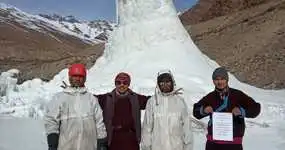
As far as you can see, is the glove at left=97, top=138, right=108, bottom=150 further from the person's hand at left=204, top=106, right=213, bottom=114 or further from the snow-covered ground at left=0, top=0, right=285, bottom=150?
the snow-covered ground at left=0, top=0, right=285, bottom=150

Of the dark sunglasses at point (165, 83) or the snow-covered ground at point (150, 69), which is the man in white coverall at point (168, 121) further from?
the snow-covered ground at point (150, 69)

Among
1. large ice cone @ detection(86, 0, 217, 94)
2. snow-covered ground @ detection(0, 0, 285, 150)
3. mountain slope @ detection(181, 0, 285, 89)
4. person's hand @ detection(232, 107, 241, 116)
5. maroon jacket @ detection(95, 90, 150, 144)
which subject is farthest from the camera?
mountain slope @ detection(181, 0, 285, 89)

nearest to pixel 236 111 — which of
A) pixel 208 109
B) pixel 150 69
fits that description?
pixel 208 109

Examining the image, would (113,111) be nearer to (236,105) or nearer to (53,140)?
(53,140)

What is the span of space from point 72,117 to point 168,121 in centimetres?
76

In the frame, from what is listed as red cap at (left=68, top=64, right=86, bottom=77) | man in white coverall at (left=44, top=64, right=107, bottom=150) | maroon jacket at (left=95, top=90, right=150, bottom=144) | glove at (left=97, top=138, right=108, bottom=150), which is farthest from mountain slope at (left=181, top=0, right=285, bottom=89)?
red cap at (left=68, top=64, right=86, bottom=77)

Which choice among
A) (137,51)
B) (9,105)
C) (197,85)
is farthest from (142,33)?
(9,105)

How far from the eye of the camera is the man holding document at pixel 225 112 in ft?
13.2

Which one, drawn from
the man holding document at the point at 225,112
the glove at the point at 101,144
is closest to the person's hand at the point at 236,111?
the man holding document at the point at 225,112

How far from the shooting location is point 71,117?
4.20 metres

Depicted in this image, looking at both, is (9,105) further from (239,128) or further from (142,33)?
(239,128)

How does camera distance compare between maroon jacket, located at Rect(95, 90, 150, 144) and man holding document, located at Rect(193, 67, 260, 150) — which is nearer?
man holding document, located at Rect(193, 67, 260, 150)

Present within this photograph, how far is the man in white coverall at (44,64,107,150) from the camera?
164 inches

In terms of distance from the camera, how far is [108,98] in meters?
4.44
